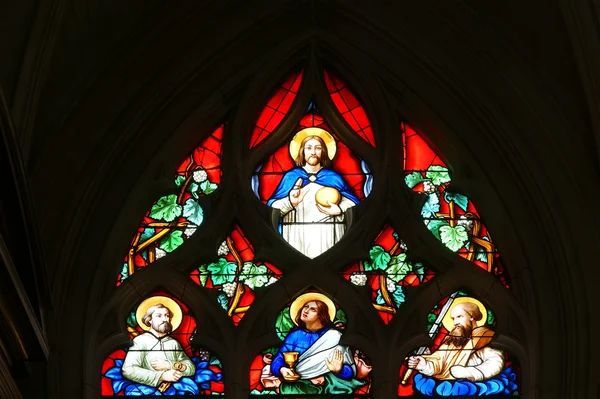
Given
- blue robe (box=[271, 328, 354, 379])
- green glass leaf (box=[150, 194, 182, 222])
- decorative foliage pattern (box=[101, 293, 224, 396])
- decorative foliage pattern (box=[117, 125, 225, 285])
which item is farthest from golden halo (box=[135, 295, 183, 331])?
blue robe (box=[271, 328, 354, 379])

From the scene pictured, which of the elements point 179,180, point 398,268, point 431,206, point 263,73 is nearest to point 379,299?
point 398,268

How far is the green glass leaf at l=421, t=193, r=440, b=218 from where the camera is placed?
Answer: 11070mm

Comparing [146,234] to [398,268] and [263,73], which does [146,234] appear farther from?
[398,268]

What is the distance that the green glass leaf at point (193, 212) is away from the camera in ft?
36.2

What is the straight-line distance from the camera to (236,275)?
10.8 metres

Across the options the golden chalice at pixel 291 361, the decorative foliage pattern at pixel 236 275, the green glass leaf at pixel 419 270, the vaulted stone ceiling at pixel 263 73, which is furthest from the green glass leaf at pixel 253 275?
the green glass leaf at pixel 419 270

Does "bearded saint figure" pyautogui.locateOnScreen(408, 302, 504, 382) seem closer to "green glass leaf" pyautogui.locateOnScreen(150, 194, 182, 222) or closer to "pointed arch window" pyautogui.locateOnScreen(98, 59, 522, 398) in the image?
"pointed arch window" pyautogui.locateOnScreen(98, 59, 522, 398)

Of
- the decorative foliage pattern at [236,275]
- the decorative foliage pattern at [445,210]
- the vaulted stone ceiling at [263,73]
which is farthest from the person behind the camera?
the decorative foliage pattern at [445,210]

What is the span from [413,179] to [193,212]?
1.48 meters

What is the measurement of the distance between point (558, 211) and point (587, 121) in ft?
2.12

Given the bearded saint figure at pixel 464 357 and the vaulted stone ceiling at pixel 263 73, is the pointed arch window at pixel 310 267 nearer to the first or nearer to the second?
the bearded saint figure at pixel 464 357

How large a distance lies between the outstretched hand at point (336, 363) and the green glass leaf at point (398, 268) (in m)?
0.63

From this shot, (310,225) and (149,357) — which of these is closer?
(149,357)

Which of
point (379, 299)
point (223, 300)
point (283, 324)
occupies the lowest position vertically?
point (283, 324)
